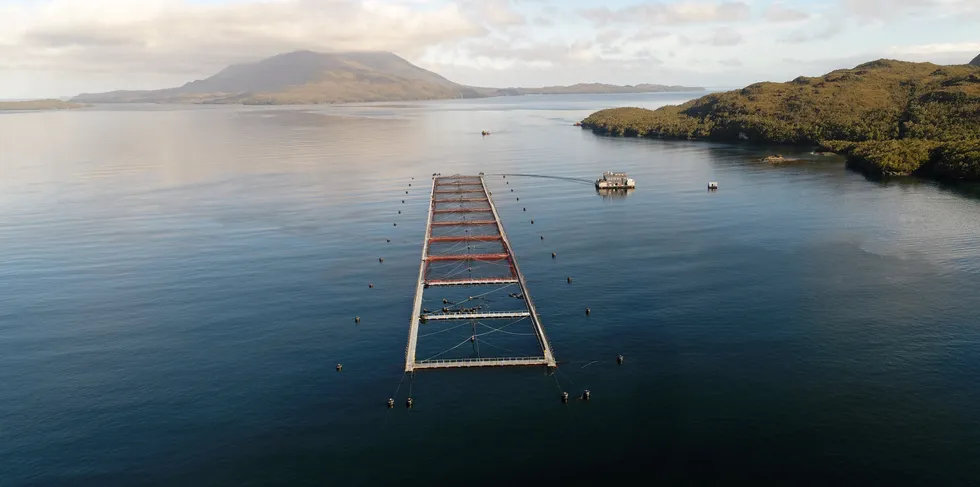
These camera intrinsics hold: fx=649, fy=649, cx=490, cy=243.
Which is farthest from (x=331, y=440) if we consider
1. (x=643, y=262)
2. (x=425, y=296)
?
(x=643, y=262)

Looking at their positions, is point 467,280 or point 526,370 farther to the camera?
point 467,280

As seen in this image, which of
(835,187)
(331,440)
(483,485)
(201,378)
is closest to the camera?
(483,485)

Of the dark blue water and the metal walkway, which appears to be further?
the metal walkway

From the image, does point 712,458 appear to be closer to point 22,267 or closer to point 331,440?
point 331,440

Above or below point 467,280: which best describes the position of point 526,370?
below

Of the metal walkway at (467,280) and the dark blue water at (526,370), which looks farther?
the metal walkway at (467,280)

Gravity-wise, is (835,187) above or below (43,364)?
above

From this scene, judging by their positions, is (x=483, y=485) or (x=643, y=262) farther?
(x=643, y=262)

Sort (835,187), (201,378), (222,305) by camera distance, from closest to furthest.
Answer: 1. (201,378)
2. (222,305)
3. (835,187)
